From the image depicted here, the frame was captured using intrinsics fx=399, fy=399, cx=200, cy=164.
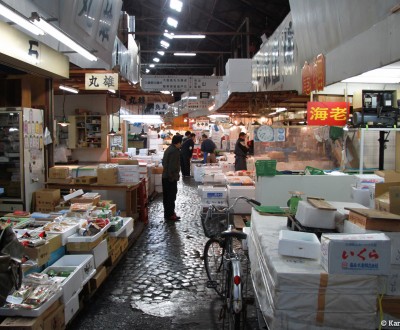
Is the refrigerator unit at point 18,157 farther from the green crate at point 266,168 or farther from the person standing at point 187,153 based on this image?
the person standing at point 187,153

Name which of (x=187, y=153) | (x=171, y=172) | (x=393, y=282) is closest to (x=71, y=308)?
(x=393, y=282)

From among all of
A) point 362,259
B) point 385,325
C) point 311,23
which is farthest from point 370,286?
point 311,23

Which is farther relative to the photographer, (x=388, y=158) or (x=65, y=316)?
(x=388, y=158)

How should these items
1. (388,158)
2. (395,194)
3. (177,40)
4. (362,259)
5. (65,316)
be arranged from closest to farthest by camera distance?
(362,259) < (395,194) < (65,316) < (388,158) < (177,40)

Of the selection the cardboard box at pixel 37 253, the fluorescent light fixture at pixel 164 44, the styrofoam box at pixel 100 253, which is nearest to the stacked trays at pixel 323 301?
the cardboard box at pixel 37 253

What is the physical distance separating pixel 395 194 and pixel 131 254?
16.1 feet

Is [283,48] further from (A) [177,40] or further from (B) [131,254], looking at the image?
(A) [177,40]

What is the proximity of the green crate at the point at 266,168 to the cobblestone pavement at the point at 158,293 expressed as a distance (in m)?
1.84

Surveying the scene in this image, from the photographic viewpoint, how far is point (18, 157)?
25.3ft

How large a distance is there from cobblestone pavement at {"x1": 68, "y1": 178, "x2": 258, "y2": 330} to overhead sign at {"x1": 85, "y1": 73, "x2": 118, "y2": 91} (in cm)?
393

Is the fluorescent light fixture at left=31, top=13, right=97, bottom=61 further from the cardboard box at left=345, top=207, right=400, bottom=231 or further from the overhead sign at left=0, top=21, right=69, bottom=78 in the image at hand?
the cardboard box at left=345, top=207, right=400, bottom=231

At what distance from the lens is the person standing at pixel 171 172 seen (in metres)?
9.81

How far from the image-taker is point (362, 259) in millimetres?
2762

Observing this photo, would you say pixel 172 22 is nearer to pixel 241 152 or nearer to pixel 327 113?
pixel 241 152
